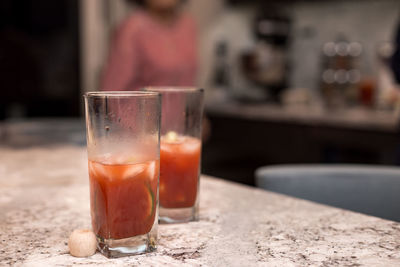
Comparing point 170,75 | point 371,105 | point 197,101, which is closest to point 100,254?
point 197,101

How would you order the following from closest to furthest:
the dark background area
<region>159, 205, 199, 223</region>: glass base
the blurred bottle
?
<region>159, 205, 199, 223</region>: glass base → the dark background area → the blurred bottle

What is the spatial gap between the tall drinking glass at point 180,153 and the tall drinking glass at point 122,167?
112 mm

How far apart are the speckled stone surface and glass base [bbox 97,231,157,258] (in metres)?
0.01

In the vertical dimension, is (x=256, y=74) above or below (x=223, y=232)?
above

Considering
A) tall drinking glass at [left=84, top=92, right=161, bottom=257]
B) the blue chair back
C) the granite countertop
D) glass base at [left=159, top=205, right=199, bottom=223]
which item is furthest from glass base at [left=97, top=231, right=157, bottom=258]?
the granite countertop

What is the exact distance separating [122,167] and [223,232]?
20 centimetres

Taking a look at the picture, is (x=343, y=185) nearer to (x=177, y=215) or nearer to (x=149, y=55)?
(x=177, y=215)

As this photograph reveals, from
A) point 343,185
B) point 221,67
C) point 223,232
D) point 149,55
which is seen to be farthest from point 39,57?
point 223,232

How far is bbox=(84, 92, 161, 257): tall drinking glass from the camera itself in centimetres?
61

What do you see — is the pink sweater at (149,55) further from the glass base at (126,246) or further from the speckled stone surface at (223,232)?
the glass base at (126,246)

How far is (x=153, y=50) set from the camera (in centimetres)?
233

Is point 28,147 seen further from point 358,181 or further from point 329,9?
point 329,9

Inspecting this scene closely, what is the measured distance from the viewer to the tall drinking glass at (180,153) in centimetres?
Answer: 76

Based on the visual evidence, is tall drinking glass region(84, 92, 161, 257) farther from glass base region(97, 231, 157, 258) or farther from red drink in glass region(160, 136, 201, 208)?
red drink in glass region(160, 136, 201, 208)
